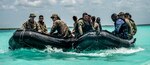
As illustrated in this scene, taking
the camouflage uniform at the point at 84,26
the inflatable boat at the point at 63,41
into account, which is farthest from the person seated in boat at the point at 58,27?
the camouflage uniform at the point at 84,26

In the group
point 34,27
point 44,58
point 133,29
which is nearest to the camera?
point 44,58

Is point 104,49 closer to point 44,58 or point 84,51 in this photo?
point 84,51

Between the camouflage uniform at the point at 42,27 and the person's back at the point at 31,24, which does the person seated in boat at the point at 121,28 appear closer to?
the camouflage uniform at the point at 42,27

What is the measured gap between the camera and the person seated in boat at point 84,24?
47.1 feet

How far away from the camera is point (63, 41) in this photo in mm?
14023

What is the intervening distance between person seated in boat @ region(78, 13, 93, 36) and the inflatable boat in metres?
0.63

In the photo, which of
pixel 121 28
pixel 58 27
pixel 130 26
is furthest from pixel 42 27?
pixel 130 26

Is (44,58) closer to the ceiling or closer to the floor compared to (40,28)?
closer to the floor

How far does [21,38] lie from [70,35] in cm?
204

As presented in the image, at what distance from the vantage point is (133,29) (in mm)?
16766

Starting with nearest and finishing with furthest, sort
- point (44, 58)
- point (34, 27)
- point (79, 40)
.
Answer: point (44, 58), point (79, 40), point (34, 27)

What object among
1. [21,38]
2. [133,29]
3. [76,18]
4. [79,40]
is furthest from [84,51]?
[133,29]

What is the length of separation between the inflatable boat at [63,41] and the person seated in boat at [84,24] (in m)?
0.63

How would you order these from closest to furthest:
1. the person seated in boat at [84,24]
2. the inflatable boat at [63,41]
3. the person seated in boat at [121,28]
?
the inflatable boat at [63,41]
the person seated in boat at [84,24]
the person seated in boat at [121,28]
